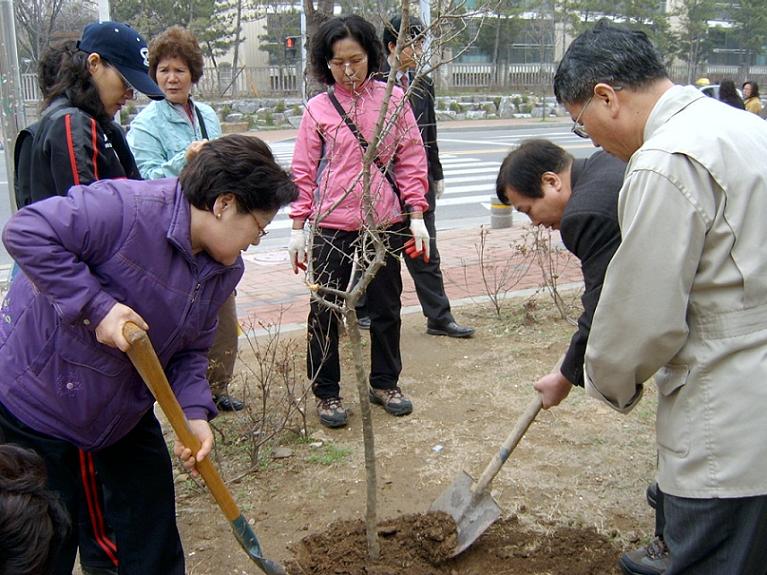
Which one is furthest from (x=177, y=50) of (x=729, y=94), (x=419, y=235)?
(x=729, y=94)

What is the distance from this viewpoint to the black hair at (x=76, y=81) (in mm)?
2594

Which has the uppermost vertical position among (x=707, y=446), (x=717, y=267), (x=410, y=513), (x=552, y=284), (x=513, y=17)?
(x=513, y=17)

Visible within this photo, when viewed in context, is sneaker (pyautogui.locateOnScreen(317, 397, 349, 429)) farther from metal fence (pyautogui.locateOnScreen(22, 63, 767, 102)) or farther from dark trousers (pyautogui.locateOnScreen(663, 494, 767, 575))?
metal fence (pyautogui.locateOnScreen(22, 63, 767, 102))

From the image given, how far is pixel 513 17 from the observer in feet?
106

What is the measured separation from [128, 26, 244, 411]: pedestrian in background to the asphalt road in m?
0.48

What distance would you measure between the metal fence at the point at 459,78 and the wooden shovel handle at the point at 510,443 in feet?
83.3

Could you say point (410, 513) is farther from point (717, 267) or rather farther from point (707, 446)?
point (717, 267)

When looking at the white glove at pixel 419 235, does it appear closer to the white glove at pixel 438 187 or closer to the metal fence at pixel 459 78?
the white glove at pixel 438 187

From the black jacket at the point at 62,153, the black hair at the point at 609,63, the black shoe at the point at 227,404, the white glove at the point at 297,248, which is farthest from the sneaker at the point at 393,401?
the black hair at the point at 609,63

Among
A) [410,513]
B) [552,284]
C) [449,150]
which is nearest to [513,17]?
[449,150]

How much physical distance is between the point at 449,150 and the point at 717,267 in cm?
1618

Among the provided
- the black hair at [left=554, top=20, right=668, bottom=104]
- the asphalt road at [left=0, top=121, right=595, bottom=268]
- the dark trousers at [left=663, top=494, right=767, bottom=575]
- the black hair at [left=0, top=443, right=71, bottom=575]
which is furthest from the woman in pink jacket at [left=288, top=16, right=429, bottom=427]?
the black hair at [left=0, top=443, right=71, bottom=575]

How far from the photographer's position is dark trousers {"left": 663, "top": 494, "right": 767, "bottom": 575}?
1.69m

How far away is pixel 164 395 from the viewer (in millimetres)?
1897
